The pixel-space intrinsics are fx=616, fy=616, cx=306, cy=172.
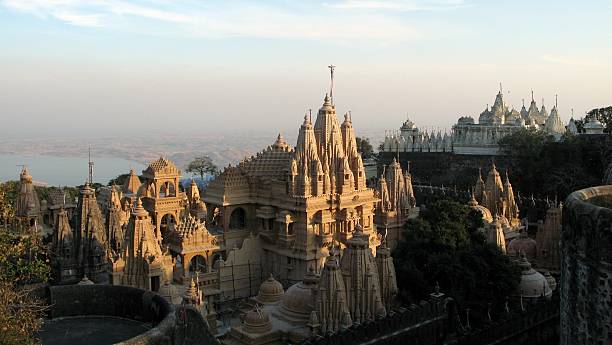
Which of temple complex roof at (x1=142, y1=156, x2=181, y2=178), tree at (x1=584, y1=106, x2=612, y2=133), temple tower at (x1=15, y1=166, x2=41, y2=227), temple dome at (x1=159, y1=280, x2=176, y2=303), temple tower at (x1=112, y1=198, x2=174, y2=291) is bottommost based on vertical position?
temple dome at (x1=159, y1=280, x2=176, y2=303)

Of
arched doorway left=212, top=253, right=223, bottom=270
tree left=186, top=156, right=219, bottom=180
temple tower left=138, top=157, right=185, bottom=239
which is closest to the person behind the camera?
arched doorway left=212, top=253, right=223, bottom=270

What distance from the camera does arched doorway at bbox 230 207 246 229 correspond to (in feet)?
102

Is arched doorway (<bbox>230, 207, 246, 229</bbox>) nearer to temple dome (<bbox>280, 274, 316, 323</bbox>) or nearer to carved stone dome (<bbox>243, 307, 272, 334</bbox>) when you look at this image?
temple dome (<bbox>280, 274, 316, 323</bbox>)

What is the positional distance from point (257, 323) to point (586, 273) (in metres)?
11.2

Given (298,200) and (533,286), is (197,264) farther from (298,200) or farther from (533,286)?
(533,286)

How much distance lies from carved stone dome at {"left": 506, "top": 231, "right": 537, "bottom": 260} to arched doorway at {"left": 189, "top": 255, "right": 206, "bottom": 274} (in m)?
16.0

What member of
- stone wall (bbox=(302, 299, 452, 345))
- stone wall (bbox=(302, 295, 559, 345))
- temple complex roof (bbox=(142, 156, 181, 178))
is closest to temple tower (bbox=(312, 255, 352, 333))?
stone wall (bbox=(302, 299, 452, 345))

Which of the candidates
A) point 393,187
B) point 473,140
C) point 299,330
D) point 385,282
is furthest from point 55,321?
point 473,140

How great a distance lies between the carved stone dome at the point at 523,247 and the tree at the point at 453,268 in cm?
791

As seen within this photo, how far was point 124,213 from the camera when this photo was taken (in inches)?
1355

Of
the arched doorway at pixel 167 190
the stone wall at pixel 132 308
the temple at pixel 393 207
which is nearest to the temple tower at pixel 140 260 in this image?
the arched doorway at pixel 167 190

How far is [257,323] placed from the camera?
67.7ft

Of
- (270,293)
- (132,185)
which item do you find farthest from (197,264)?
(132,185)

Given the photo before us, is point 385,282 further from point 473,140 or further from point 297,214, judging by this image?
point 473,140
